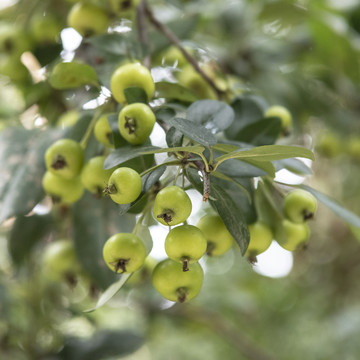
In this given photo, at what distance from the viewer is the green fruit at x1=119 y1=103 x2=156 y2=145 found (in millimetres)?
529

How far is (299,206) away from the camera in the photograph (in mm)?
604

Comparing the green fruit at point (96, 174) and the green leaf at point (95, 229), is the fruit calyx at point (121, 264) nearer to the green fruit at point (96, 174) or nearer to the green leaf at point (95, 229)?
the green fruit at point (96, 174)

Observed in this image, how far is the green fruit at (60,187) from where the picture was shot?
70 centimetres

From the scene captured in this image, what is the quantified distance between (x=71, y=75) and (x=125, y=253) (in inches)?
12.2

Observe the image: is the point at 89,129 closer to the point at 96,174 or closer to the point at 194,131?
the point at 96,174

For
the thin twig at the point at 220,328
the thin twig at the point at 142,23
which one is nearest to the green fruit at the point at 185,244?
the thin twig at the point at 142,23

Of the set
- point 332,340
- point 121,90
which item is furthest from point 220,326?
point 121,90

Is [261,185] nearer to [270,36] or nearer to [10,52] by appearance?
[10,52]

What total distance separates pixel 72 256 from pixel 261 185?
491mm

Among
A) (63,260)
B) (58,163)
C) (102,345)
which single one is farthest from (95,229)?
(102,345)

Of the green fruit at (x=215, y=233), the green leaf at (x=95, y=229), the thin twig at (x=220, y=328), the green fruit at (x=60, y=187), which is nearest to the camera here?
the green fruit at (x=215, y=233)

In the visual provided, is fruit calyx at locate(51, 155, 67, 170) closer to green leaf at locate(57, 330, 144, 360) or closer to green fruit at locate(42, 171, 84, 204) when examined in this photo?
green fruit at locate(42, 171, 84, 204)

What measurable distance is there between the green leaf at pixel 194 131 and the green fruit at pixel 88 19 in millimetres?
460

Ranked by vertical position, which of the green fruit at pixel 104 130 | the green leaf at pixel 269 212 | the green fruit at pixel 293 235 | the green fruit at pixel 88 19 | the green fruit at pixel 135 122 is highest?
the green fruit at pixel 135 122
